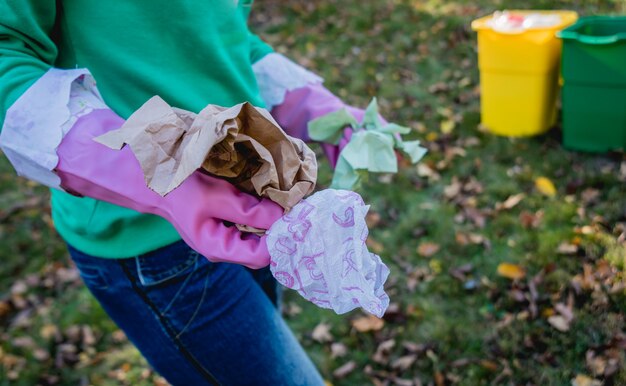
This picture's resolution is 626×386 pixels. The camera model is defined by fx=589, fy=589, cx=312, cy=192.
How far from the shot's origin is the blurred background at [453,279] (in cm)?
263

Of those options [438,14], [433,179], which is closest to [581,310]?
[433,179]

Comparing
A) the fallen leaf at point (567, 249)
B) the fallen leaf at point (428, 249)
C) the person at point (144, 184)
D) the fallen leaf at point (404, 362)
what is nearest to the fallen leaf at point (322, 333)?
the fallen leaf at point (404, 362)

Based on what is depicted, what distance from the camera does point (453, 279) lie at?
309 cm

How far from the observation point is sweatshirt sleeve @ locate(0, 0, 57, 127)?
970mm

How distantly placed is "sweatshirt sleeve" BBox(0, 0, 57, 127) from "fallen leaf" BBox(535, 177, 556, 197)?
3.11 m

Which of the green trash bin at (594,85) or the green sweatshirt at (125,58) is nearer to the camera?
the green sweatshirt at (125,58)

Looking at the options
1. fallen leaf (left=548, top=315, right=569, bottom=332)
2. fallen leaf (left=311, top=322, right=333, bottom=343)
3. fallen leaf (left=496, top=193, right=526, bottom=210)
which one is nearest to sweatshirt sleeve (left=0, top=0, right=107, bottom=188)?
fallen leaf (left=311, top=322, right=333, bottom=343)

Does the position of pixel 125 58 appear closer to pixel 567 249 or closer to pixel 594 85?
pixel 567 249

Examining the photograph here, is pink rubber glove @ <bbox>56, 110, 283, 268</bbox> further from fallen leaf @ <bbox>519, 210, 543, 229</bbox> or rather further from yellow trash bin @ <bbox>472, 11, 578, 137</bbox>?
yellow trash bin @ <bbox>472, 11, 578, 137</bbox>

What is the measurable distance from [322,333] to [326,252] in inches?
84.3

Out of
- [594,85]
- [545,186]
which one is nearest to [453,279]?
[545,186]

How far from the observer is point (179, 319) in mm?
1254

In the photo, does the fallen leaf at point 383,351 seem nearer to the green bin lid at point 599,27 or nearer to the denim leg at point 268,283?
the denim leg at point 268,283

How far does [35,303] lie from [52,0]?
9.73 feet
